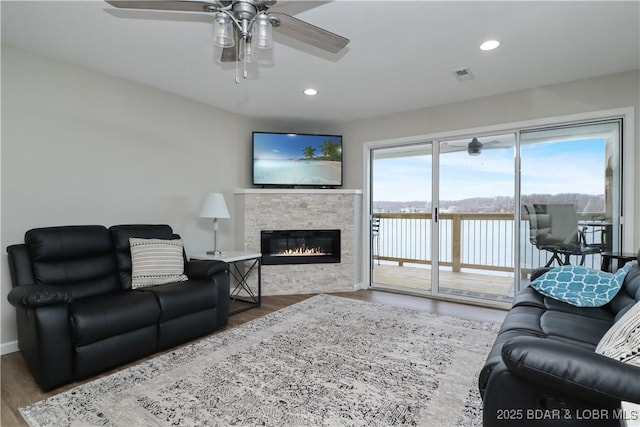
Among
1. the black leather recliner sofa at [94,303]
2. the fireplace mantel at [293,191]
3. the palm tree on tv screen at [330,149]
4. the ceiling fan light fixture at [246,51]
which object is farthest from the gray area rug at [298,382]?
the palm tree on tv screen at [330,149]

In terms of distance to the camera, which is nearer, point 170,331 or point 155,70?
point 170,331

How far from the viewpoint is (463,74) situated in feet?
10.7

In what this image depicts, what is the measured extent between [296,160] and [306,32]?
2.96 metres

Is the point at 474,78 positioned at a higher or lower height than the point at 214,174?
higher

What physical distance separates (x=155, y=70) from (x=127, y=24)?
0.82 meters

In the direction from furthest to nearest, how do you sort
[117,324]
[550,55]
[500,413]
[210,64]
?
[210,64], [550,55], [117,324], [500,413]

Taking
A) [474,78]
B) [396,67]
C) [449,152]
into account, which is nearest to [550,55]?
[474,78]

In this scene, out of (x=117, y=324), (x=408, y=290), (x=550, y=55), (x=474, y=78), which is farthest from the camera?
(x=408, y=290)

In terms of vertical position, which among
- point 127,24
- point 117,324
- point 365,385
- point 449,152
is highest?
point 127,24

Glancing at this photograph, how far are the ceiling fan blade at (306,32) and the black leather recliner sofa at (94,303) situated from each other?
2.10m

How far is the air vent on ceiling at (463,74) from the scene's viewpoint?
3.18m

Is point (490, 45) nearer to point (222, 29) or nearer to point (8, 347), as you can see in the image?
point (222, 29)

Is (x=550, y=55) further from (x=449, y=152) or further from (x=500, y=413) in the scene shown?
(x=500, y=413)

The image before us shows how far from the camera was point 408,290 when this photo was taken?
463 cm
